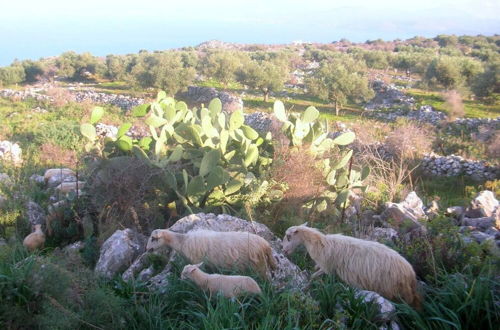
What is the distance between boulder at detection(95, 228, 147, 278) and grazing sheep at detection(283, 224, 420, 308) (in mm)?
1968

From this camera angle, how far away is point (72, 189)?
25.5ft

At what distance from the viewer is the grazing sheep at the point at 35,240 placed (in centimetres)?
586

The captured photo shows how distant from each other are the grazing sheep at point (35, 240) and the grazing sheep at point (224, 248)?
2292 mm

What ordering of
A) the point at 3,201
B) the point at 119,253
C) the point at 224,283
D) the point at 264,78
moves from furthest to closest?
the point at 264,78
the point at 3,201
the point at 119,253
the point at 224,283

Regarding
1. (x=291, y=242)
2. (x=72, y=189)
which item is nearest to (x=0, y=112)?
(x=72, y=189)

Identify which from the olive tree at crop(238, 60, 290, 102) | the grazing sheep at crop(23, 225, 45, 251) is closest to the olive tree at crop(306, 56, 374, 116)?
the olive tree at crop(238, 60, 290, 102)

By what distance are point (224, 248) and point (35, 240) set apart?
311 centimetres

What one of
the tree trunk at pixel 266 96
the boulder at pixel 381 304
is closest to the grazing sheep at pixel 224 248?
the boulder at pixel 381 304

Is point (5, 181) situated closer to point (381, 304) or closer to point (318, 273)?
point (318, 273)

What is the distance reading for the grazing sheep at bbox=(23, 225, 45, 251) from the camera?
586 cm

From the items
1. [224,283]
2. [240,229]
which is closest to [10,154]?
[240,229]

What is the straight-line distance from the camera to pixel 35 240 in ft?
19.6

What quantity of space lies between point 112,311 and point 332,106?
98.0 ft

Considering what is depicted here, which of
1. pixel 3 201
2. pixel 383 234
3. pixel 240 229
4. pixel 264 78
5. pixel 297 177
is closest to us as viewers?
pixel 240 229
